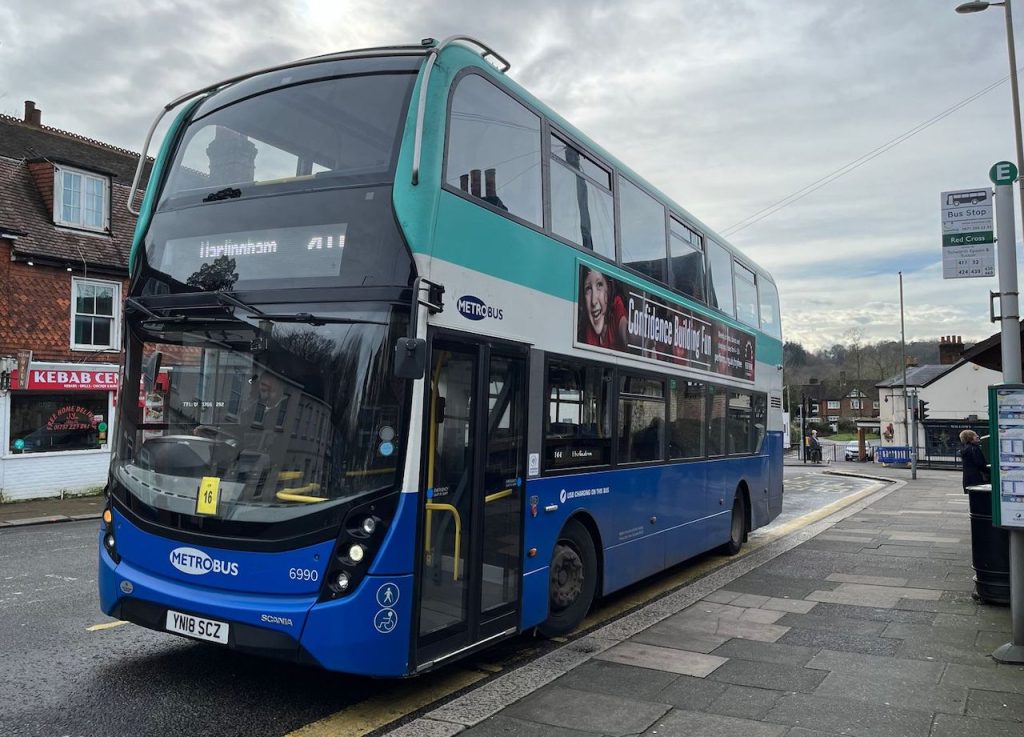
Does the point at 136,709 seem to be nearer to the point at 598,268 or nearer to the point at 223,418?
the point at 223,418

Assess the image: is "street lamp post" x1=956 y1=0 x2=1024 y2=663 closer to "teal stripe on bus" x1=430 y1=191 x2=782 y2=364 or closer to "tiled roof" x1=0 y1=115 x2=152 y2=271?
"teal stripe on bus" x1=430 y1=191 x2=782 y2=364

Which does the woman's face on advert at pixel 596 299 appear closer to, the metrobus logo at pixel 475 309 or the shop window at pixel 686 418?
the metrobus logo at pixel 475 309

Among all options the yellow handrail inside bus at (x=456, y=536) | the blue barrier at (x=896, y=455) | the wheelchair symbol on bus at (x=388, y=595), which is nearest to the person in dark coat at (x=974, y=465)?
the yellow handrail inside bus at (x=456, y=536)

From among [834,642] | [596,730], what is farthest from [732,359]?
[596,730]

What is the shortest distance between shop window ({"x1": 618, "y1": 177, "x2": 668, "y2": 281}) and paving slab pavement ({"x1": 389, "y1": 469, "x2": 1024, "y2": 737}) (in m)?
3.44

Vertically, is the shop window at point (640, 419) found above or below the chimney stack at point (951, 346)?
below

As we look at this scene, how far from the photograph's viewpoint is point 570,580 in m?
6.88

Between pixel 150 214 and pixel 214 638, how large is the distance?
3062mm

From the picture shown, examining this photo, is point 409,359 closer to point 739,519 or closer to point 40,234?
point 739,519

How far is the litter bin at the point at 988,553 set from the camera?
26.5 feet

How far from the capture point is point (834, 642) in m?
6.80

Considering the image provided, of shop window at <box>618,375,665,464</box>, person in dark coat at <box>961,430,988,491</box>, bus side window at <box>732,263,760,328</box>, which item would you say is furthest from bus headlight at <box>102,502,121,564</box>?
person in dark coat at <box>961,430,988,491</box>

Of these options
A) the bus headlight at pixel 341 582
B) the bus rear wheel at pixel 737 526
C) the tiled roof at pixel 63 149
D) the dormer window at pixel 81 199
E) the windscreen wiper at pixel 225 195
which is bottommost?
the bus rear wheel at pixel 737 526

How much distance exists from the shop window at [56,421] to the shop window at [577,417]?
15932 mm
